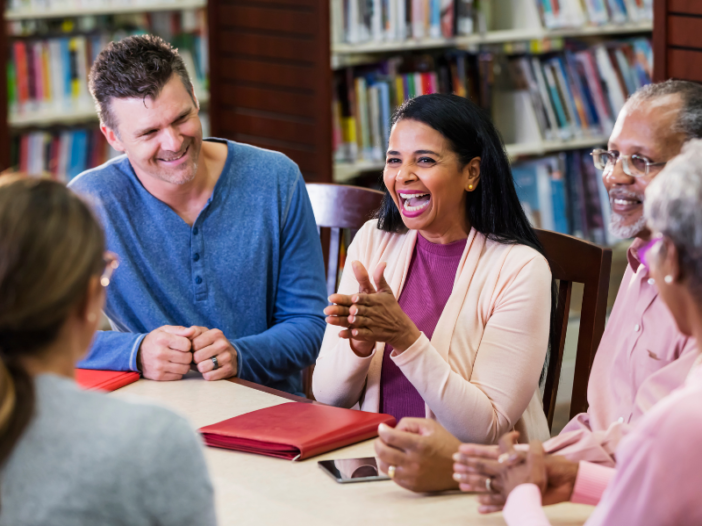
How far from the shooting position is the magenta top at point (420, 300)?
174 centimetres

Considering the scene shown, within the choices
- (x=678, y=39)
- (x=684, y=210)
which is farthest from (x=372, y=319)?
(x=678, y=39)

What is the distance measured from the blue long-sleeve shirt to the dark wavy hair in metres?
0.45

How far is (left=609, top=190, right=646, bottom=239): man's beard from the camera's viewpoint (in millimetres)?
1476

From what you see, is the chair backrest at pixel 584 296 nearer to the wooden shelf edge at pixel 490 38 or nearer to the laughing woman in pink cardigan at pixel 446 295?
the laughing woman in pink cardigan at pixel 446 295

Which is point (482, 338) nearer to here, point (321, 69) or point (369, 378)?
point (369, 378)

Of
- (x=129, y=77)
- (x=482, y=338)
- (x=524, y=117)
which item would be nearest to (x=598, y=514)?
(x=482, y=338)

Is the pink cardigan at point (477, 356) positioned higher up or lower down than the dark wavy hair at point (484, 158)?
lower down

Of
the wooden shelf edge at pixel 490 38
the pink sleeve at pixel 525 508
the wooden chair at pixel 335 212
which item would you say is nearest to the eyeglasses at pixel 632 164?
the pink sleeve at pixel 525 508

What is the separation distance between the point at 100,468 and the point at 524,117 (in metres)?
3.36

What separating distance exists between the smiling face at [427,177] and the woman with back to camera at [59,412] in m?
1.04

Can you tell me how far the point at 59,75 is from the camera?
3.31m

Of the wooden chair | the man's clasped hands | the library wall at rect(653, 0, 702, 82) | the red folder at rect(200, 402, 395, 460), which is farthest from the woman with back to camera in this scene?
the library wall at rect(653, 0, 702, 82)

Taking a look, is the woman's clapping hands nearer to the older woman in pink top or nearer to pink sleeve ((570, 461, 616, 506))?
pink sleeve ((570, 461, 616, 506))

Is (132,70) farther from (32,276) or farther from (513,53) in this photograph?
(513,53)
